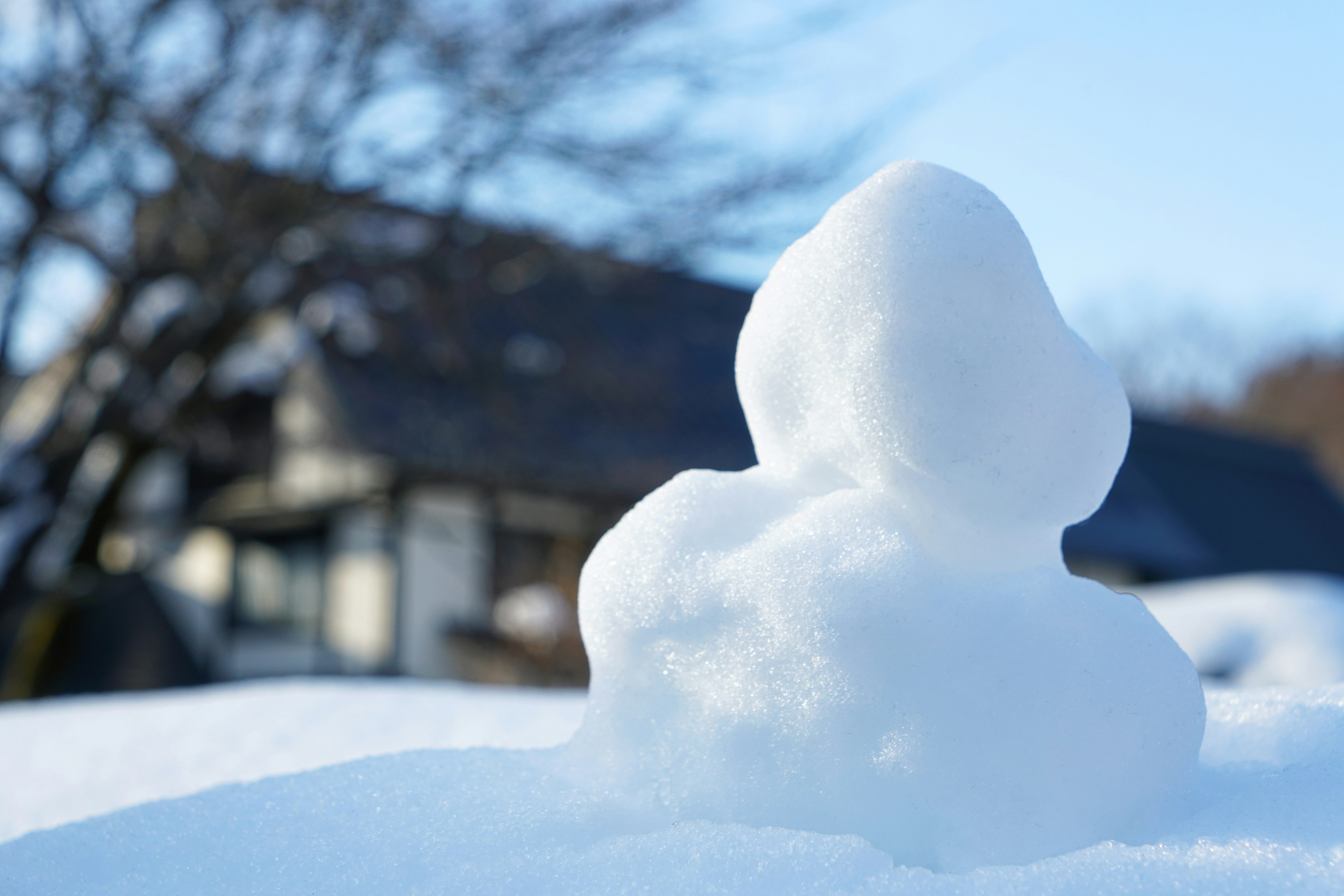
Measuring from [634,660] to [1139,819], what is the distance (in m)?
0.47

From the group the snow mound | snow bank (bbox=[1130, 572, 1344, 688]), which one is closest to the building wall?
snow bank (bbox=[1130, 572, 1344, 688])

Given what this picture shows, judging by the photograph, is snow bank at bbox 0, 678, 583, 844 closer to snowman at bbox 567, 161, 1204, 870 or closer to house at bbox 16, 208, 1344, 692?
snowman at bbox 567, 161, 1204, 870

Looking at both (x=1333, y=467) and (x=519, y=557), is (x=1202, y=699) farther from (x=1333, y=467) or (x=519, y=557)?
(x=1333, y=467)

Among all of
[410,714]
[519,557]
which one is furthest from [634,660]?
[519,557]

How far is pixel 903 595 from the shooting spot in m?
0.94

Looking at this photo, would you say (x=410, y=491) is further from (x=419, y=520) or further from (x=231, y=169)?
(x=231, y=169)

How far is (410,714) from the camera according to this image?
178 cm

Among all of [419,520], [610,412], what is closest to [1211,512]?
[610,412]

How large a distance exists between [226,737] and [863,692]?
1168 millimetres

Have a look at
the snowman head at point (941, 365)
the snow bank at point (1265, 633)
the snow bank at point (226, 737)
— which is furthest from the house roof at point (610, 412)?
the snowman head at point (941, 365)

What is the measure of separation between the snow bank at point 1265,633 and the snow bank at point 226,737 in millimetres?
1579

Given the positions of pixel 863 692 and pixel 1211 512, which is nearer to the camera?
pixel 863 692

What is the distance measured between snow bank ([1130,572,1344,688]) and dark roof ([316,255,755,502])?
2.91 metres

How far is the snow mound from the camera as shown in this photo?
0.79m
